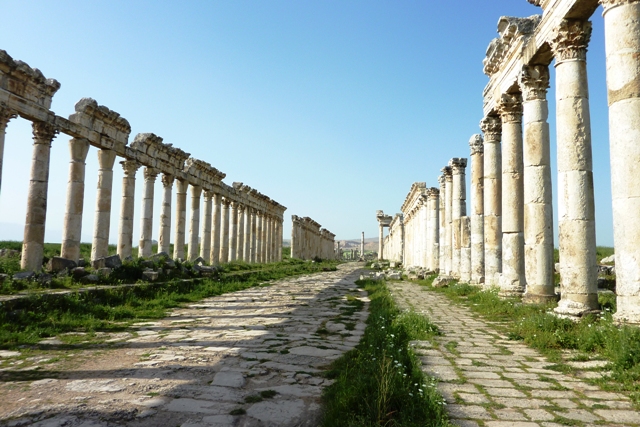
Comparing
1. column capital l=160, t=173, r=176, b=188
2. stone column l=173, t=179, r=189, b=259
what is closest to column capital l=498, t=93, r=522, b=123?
column capital l=160, t=173, r=176, b=188

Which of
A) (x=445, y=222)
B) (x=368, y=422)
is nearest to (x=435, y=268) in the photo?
(x=445, y=222)

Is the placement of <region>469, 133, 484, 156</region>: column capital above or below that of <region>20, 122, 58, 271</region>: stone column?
above

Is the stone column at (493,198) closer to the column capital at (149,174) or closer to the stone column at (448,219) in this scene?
the stone column at (448,219)

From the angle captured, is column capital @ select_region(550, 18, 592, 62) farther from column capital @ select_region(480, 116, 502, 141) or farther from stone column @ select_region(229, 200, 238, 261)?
stone column @ select_region(229, 200, 238, 261)

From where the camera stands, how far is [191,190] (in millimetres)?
26047

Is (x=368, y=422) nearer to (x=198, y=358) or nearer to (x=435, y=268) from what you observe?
(x=198, y=358)

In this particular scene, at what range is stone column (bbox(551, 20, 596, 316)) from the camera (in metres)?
8.55

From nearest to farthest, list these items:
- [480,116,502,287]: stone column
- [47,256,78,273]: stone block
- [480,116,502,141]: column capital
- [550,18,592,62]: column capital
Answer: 1. [550,18,592,62]: column capital
2. [47,256,78,273]: stone block
3. [480,116,502,287]: stone column
4. [480,116,502,141]: column capital

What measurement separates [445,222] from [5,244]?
27.1 m

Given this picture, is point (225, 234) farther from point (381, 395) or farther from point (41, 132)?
point (381, 395)

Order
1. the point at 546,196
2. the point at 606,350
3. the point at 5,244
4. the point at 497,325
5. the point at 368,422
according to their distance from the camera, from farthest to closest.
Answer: the point at 5,244, the point at 546,196, the point at 497,325, the point at 606,350, the point at 368,422

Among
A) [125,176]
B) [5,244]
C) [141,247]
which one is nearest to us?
[125,176]

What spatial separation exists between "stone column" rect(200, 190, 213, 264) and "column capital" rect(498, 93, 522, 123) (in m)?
19.5

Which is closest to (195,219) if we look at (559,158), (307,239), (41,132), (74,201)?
(74,201)
